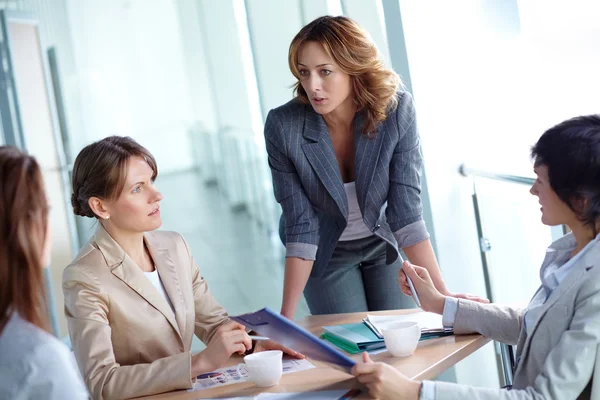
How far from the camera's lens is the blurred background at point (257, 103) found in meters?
3.19

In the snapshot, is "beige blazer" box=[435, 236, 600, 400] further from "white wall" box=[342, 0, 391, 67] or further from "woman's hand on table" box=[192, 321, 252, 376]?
"white wall" box=[342, 0, 391, 67]

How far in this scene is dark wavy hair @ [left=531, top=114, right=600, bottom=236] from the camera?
1.42 metres

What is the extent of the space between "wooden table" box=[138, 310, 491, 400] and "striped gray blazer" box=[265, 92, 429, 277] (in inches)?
26.3

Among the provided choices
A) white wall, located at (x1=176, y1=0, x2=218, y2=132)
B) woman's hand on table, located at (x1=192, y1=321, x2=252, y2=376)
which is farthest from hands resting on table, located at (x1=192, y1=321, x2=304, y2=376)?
white wall, located at (x1=176, y1=0, x2=218, y2=132)

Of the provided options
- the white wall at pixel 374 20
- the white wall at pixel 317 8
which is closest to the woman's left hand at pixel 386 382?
the white wall at pixel 374 20

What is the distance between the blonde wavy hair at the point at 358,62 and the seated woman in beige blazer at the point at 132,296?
0.61 m

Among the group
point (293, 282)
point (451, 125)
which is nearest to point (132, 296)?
point (293, 282)

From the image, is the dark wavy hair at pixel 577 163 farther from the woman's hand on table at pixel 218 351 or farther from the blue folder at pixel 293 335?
the woman's hand on table at pixel 218 351

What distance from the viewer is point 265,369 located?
5.04ft

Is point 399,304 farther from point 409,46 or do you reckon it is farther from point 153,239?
point 409,46

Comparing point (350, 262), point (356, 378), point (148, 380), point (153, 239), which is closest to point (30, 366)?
point (148, 380)

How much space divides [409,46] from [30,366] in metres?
2.40

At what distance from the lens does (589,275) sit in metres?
1.40

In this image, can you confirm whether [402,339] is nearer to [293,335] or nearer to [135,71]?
[293,335]
